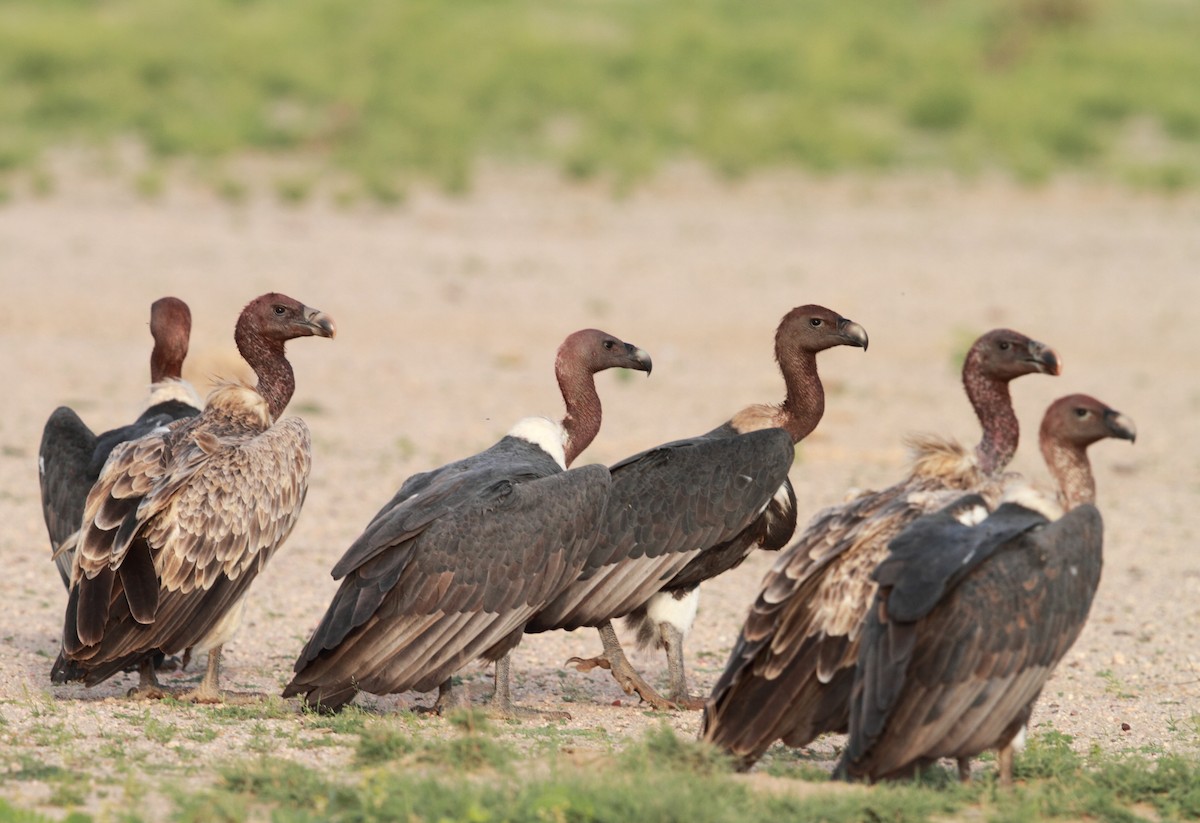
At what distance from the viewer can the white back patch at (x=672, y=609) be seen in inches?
303

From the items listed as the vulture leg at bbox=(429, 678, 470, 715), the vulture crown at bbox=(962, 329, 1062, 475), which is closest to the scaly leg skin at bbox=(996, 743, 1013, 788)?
the vulture crown at bbox=(962, 329, 1062, 475)

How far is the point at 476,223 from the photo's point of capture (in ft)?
69.3

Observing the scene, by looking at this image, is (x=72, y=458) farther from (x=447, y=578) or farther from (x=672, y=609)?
(x=672, y=609)

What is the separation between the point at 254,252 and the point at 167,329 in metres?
10.1

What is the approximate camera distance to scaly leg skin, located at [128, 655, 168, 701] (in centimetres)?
732

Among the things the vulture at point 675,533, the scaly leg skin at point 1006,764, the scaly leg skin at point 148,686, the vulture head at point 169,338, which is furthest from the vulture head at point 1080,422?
the vulture head at point 169,338

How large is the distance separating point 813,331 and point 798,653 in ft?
7.73

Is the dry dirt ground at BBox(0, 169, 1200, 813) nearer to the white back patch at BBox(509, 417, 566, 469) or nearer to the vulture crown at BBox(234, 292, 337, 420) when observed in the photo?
the white back patch at BBox(509, 417, 566, 469)

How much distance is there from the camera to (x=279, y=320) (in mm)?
8227

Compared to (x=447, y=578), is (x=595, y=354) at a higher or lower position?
higher

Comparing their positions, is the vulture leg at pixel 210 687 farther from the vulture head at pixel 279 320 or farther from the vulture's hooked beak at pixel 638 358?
the vulture's hooked beak at pixel 638 358

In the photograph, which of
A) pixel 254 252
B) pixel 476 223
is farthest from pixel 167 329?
pixel 476 223

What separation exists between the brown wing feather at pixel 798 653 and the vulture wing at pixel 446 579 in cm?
108

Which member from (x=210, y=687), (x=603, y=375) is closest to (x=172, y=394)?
(x=210, y=687)
